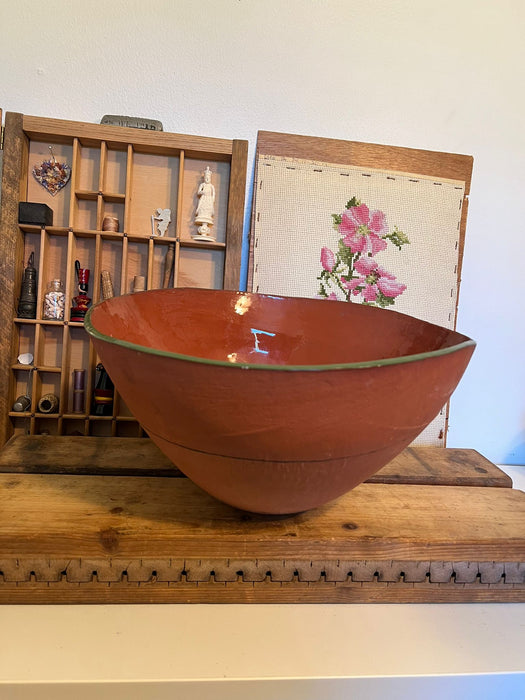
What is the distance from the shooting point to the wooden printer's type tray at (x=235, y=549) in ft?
1.27

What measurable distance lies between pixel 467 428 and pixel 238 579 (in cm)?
73

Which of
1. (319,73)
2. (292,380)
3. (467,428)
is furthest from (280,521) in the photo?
(319,73)

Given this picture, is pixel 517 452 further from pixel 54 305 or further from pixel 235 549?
pixel 54 305

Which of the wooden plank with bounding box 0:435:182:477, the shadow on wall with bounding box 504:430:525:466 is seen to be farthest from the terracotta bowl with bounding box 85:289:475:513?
the shadow on wall with bounding box 504:430:525:466

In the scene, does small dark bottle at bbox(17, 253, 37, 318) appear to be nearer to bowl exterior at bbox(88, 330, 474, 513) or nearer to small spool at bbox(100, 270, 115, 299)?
small spool at bbox(100, 270, 115, 299)

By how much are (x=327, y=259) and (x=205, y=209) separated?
24cm

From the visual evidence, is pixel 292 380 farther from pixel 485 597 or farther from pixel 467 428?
pixel 467 428

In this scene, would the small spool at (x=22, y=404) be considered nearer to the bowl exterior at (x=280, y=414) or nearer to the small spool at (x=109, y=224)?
the small spool at (x=109, y=224)

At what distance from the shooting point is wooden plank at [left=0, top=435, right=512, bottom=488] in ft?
1.75

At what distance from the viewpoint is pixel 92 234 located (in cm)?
75

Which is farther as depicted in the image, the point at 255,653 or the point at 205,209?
the point at 205,209

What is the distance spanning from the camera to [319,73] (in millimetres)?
827

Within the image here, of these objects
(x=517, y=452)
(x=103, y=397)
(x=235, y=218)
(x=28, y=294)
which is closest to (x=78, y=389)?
(x=103, y=397)

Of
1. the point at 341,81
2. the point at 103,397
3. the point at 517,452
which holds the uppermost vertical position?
the point at 341,81
